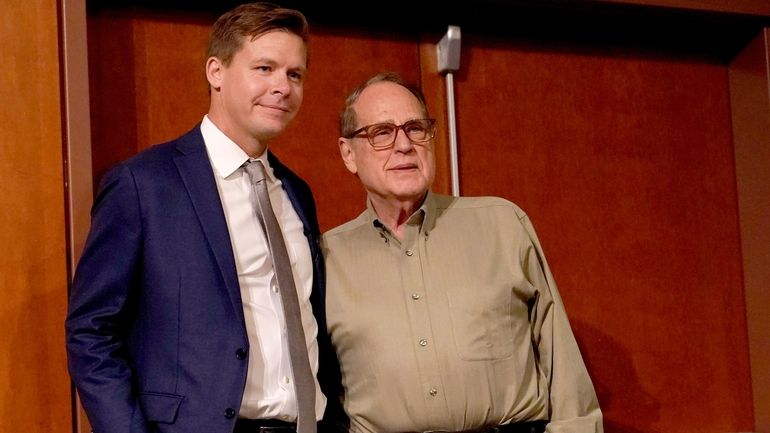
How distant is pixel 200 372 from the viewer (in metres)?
1.70

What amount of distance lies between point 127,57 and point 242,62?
62 centimetres

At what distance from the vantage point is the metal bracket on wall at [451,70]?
2.62 meters

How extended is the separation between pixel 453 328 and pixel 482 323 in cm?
7

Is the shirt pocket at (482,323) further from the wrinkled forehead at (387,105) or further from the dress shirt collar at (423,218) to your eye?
the wrinkled forehead at (387,105)

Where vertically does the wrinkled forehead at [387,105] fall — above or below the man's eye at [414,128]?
above

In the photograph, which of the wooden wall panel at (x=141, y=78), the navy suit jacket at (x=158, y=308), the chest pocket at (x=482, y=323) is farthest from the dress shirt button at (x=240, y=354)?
the wooden wall panel at (x=141, y=78)

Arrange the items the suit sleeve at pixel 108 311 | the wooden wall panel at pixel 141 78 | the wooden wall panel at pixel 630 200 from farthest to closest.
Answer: the wooden wall panel at pixel 630 200 → the wooden wall panel at pixel 141 78 → the suit sleeve at pixel 108 311

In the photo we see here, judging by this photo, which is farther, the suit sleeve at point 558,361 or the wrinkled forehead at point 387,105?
the wrinkled forehead at point 387,105

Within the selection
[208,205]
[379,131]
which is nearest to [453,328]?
[379,131]

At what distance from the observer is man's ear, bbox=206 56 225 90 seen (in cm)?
192

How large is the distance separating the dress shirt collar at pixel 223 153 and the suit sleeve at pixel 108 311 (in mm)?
211

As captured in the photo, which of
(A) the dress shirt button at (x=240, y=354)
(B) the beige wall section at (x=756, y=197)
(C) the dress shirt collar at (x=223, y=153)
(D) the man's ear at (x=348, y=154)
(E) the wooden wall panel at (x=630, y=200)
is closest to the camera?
(A) the dress shirt button at (x=240, y=354)

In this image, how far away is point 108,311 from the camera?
1664 millimetres

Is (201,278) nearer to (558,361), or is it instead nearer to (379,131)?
(379,131)
